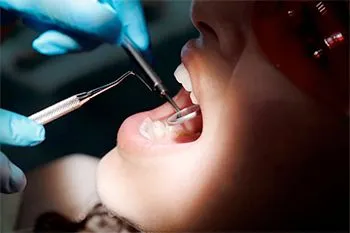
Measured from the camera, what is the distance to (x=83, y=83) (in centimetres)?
153

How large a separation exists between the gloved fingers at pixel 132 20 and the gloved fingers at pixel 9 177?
318mm

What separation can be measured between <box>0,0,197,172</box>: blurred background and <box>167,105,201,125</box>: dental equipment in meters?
0.51

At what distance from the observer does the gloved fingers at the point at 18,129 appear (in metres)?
0.96

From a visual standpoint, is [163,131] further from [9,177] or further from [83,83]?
[83,83]

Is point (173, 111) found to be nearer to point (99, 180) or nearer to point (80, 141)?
point (99, 180)

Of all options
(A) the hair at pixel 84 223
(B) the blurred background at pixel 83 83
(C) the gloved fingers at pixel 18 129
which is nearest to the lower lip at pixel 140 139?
(C) the gloved fingers at pixel 18 129

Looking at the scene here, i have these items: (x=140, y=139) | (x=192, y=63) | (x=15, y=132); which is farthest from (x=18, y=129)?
(x=192, y=63)

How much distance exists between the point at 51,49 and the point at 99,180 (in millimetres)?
306

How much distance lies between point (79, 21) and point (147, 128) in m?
0.21

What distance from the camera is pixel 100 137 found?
5.06 feet

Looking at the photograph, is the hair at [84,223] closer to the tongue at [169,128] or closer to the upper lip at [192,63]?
the tongue at [169,128]

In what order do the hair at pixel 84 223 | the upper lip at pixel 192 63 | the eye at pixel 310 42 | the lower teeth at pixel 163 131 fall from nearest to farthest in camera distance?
1. the eye at pixel 310 42
2. the upper lip at pixel 192 63
3. the lower teeth at pixel 163 131
4. the hair at pixel 84 223

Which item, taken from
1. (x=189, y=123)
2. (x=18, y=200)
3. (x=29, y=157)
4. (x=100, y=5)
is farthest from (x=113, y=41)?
(x=29, y=157)

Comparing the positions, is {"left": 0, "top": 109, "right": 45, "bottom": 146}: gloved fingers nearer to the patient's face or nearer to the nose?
the patient's face
